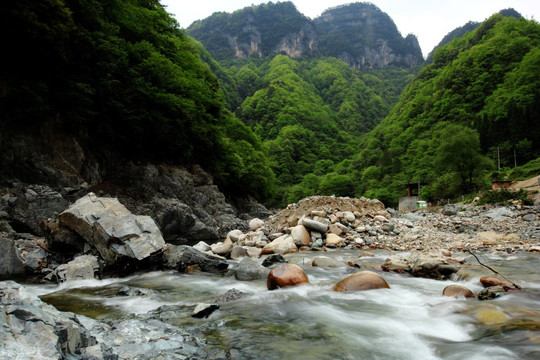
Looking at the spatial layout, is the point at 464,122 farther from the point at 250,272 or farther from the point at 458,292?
the point at 250,272

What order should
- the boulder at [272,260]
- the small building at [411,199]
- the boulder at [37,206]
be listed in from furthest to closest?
the small building at [411,199]
the boulder at [37,206]
the boulder at [272,260]

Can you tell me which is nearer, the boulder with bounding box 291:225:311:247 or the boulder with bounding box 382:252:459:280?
the boulder with bounding box 382:252:459:280

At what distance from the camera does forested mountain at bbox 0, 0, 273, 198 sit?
1418cm

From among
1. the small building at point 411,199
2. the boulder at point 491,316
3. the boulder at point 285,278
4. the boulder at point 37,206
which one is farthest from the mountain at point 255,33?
the boulder at point 491,316

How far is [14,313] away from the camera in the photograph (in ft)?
7.88

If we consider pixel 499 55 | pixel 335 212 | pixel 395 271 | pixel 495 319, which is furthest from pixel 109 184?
pixel 499 55

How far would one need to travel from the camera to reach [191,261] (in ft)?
28.2

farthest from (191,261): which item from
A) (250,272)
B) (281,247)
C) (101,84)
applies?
(101,84)

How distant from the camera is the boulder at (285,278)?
6.13 m

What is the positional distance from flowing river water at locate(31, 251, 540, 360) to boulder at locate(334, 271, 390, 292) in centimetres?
15

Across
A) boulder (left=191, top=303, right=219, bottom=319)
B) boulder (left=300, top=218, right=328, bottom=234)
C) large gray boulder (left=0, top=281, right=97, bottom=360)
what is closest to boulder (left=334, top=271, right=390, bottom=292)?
boulder (left=191, top=303, right=219, bottom=319)

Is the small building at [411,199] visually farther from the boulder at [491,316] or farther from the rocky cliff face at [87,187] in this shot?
the boulder at [491,316]

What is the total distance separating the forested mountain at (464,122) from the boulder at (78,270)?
40.1 meters

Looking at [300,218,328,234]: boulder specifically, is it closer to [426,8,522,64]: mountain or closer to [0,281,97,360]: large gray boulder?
[0,281,97,360]: large gray boulder
